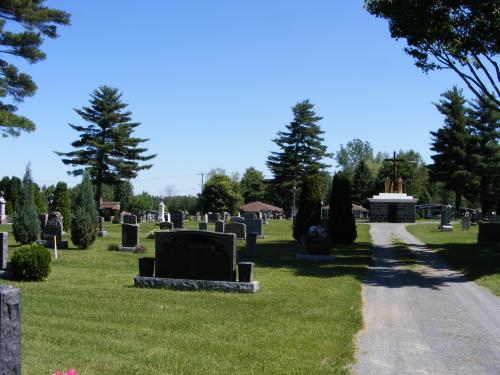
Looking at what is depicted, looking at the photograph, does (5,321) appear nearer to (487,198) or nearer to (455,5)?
(455,5)

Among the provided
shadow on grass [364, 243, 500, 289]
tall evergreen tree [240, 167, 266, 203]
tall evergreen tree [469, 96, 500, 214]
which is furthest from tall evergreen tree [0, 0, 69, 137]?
tall evergreen tree [240, 167, 266, 203]

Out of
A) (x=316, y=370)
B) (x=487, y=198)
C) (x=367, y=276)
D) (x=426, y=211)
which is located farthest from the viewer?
(x=426, y=211)

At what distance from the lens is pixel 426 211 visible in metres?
93.6

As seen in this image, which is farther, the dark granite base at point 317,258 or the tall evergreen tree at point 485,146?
the tall evergreen tree at point 485,146

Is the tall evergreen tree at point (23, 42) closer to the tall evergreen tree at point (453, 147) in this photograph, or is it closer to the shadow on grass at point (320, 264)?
the shadow on grass at point (320, 264)

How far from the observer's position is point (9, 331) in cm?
419

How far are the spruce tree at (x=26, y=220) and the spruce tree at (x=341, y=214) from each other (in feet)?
43.9

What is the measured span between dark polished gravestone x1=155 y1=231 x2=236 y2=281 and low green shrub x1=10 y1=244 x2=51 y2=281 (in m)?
2.63

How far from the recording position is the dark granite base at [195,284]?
12273 millimetres

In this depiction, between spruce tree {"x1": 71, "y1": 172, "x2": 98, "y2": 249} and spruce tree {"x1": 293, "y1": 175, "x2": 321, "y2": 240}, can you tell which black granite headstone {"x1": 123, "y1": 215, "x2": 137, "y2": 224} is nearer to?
spruce tree {"x1": 71, "y1": 172, "x2": 98, "y2": 249}

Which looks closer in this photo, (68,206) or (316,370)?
(316,370)

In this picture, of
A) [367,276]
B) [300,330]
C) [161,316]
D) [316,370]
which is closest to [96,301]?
[161,316]

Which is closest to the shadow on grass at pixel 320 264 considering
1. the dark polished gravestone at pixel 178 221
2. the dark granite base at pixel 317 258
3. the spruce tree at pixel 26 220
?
the dark granite base at pixel 317 258

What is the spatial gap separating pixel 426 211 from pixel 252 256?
77.9 metres
